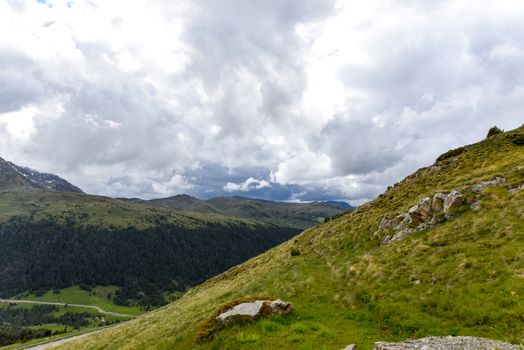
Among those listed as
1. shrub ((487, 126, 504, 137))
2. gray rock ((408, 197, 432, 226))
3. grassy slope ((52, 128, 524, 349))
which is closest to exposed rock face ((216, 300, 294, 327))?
grassy slope ((52, 128, 524, 349))

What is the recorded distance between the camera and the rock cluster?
37.0 metres

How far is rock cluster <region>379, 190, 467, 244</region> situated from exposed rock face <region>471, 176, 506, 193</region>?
77.3 inches

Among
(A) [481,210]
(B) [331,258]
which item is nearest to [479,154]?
(A) [481,210]

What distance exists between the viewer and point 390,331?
68.5 ft

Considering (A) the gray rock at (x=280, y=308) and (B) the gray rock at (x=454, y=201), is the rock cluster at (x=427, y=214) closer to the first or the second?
(B) the gray rock at (x=454, y=201)

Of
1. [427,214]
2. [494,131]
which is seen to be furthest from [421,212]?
[494,131]

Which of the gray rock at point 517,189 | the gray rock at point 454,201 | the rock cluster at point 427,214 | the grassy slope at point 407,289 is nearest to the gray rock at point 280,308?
the grassy slope at point 407,289

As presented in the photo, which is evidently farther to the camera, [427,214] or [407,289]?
[427,214]

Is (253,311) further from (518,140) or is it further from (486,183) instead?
(518,140)

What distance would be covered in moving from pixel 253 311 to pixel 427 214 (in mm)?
25088

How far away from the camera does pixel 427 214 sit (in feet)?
128

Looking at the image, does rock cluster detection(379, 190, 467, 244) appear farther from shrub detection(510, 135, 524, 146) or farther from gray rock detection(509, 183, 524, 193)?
shrub detection(510, 135, 524, 146)

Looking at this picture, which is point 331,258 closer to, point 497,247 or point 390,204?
point 390,204

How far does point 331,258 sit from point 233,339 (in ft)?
79.4
